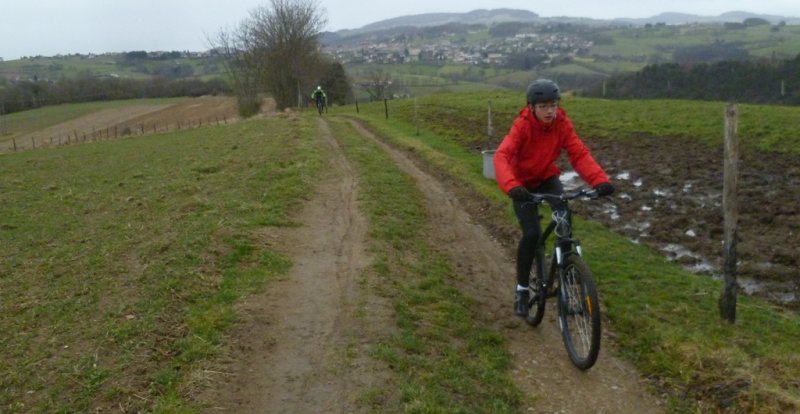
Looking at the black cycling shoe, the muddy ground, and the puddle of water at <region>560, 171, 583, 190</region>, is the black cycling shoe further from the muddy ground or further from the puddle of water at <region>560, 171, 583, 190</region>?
the puddle of water at <region>560, 171, 583, 190</region>

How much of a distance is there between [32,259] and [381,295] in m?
6.19

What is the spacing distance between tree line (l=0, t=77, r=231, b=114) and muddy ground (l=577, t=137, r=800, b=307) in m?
70.1

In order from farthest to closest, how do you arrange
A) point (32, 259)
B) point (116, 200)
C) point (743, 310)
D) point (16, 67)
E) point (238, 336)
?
1. point (16, 67)
2. point (116, 200)
3. point (32, 259)
4. point (743, 310)
5. point (238, 336)

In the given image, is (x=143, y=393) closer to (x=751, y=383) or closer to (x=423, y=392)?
(x=423, y=392)

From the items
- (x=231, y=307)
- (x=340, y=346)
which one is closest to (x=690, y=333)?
(x=340, y=346)

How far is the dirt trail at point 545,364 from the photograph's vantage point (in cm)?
483

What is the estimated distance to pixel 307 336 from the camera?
5711 millimetres

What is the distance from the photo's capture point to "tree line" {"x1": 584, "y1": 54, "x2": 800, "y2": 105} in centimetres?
2884

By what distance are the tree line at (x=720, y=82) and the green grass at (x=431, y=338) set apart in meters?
23.1

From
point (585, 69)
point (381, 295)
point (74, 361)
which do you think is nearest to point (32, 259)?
point (74, 361)

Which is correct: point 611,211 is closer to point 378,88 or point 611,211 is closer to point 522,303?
point 522,303

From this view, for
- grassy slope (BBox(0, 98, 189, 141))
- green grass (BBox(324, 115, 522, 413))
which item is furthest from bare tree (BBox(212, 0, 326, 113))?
green grass (BBox(324, 115, 522, 413))

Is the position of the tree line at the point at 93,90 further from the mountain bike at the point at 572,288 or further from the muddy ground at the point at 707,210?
the mountain bike at the point at 572,288

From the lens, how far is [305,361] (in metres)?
5.20
